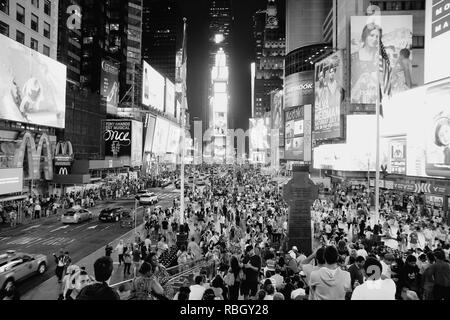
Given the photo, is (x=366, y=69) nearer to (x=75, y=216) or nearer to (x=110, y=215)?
(x=110, y=215)

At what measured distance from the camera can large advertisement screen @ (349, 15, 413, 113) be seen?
184 feet

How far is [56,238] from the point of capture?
72.2ft

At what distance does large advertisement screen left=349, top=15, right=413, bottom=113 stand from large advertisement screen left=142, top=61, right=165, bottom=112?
38729mm

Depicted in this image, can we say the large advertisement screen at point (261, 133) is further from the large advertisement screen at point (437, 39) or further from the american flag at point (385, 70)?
the large advertisement screen at point (437, 39)

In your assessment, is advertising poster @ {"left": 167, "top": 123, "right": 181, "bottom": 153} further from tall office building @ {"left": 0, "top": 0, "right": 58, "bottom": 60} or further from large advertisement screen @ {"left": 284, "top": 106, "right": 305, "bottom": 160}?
tall office building @ {"left": 0, "top": 0, "right": 58, "bottom": 60}

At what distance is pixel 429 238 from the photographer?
19.1 meters

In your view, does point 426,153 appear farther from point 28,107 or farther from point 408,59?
point 28,107

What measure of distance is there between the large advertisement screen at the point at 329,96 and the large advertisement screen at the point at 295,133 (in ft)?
66.2

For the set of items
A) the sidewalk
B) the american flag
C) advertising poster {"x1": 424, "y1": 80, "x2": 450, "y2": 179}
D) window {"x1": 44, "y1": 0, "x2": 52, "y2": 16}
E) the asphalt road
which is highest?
window {"x1": 44, "y1": 0, "x2": 52, "y2": 16}

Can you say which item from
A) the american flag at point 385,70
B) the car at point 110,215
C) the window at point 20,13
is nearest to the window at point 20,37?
the window at point 20,13

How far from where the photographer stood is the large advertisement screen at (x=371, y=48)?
56.1 metres

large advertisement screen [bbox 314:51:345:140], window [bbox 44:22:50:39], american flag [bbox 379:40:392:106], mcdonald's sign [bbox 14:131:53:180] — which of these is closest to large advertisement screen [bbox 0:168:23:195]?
mcdonald's sign [bbox 14:131:53:180]
